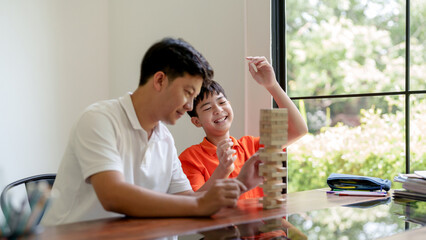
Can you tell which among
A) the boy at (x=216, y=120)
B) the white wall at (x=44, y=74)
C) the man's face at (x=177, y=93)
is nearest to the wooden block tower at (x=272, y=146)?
the man's face at (x=177, y=93)

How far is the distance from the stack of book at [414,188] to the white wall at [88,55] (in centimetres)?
100

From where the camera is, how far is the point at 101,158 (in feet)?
4.56

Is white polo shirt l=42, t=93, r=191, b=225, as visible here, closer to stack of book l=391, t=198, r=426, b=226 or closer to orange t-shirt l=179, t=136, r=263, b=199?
orange t-shirt l=179, t=136, r=263, b=199

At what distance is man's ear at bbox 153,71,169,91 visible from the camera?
5.14 feet

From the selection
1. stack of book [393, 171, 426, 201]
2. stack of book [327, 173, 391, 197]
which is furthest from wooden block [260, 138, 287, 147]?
stack of book [393, 171, 426, 201]

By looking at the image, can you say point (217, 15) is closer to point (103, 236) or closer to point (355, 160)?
A: point (103, 236)

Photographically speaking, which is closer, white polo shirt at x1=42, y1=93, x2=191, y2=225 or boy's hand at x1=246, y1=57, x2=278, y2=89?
white polo shirt at x1=42, y1=93, x2=191, y2=225

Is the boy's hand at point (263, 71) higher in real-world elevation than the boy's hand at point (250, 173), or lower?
higher

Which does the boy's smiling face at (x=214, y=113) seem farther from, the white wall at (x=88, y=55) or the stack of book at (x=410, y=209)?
the stack of book at (x=410, y=209)

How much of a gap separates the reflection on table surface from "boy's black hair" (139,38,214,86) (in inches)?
20.5

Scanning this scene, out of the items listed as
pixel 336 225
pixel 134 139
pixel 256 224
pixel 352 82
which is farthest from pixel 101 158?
pixel 352 82

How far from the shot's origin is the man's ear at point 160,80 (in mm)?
1566

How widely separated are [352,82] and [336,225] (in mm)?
4565

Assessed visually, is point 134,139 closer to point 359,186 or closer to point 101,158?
point 101,158
